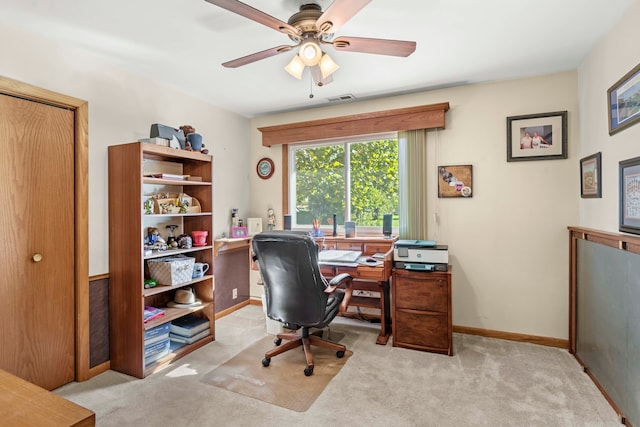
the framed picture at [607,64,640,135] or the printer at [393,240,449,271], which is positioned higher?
the framed picture at [607,64,640,135]

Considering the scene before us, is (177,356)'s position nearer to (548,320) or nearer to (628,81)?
(548,320)

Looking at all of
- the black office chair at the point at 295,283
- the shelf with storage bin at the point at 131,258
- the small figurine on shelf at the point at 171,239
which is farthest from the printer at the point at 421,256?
the small figurine on shelf at the point at 171,239

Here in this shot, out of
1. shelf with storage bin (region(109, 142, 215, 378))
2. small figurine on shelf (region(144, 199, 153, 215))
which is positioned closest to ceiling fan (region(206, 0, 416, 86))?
shelf with storage bin (region(109, 142, 215, 378))

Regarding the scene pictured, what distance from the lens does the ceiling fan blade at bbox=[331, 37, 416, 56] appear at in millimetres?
1783

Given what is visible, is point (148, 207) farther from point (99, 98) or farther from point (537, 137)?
point (537, 137)

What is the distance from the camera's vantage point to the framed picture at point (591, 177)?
2.33 m

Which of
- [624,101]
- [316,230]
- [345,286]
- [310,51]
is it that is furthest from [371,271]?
[624,101]

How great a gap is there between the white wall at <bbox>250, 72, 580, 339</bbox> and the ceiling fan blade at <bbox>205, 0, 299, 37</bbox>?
6.30 feet

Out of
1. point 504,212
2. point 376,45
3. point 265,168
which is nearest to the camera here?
point 376,45

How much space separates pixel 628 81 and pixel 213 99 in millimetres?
3358

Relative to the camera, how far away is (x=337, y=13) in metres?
1.54

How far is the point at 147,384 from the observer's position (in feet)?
7.54

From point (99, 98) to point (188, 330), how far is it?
6.60ft

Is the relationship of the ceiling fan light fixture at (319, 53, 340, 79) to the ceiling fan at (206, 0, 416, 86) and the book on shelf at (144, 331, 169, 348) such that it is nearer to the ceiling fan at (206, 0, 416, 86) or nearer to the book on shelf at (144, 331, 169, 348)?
the ceiling fan at (206, 0, 416, 86)
